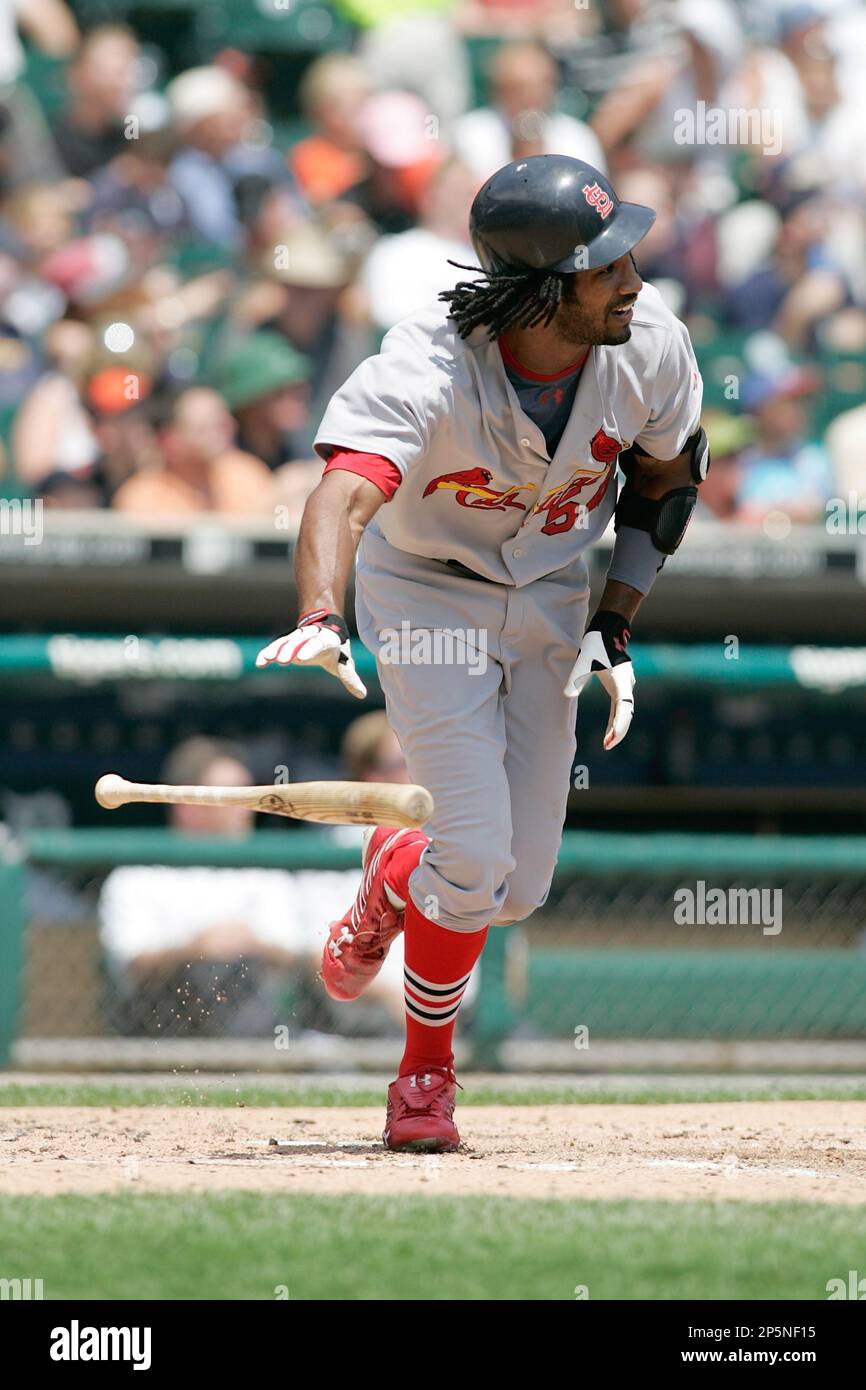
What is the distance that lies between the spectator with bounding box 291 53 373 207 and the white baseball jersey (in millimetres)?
5681

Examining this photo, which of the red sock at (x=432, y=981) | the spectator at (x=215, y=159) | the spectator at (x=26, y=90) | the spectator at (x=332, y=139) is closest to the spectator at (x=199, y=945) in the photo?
the red sock at (x=432, y=981)

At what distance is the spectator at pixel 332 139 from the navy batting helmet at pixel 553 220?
19.1 feet

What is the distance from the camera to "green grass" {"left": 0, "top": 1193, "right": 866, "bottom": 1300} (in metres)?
2.76

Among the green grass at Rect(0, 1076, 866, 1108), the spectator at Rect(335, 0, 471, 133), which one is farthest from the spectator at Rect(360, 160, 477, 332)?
the green grass at Rect(0, 1076, 866, 1108)

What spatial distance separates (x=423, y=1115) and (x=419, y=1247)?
3.85 ft

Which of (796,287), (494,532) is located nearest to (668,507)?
(494,532)

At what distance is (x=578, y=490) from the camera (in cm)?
408

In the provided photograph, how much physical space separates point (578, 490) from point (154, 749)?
4.08 m

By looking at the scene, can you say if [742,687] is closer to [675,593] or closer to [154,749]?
[675,593]

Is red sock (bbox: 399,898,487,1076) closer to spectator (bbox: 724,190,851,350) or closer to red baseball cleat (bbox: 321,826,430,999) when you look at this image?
red baseball cleat (bbox: 321,826,430,999)

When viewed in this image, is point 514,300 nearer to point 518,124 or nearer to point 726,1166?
point 726,1166

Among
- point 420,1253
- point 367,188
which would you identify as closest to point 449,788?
point 420,1253

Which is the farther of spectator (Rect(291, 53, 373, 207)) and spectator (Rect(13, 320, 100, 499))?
spectator (Rect(291, 53, 373, 207))

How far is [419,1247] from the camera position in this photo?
297cm
